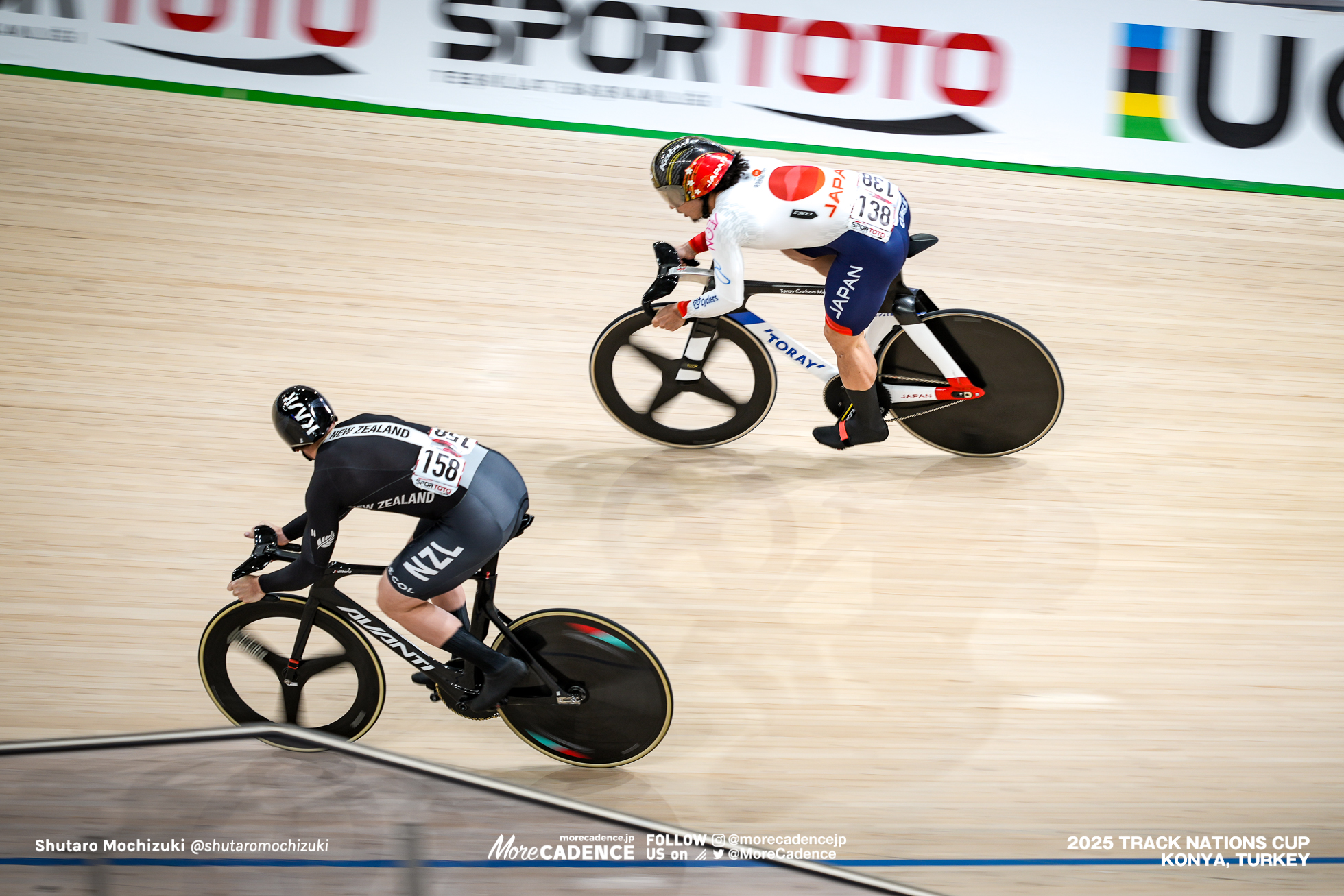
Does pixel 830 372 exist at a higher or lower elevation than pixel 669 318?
lower

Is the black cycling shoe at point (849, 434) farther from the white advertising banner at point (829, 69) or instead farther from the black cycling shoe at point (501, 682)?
the white advertising banner at point (829, 69)

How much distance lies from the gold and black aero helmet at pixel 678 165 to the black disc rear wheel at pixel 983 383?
105cm

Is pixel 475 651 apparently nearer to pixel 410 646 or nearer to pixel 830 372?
pixel 410 646

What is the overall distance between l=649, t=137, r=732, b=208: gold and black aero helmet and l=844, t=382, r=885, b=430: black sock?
103cm

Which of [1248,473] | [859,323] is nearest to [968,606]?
[859,323]

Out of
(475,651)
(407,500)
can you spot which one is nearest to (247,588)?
(407,500)

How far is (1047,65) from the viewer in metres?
6.34

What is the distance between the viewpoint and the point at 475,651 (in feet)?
9.12

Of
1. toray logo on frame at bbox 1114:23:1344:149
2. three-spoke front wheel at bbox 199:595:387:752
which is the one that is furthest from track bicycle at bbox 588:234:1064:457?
toray logo on frame at bbox 1114:23:1344:149

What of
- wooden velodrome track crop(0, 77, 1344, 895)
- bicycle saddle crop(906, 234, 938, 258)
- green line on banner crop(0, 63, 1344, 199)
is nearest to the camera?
wooden velodrome track crop(0, 77, 1344, 895)

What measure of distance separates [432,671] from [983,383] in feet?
8.14

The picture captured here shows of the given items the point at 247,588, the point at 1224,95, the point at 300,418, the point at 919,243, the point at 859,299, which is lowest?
the point at 247,588

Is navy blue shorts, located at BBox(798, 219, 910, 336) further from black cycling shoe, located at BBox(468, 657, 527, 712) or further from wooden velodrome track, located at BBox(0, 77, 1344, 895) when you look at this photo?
black cycling shoe, located at BBox(468, 657, 527, 712)

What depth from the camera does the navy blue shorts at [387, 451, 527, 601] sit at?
2652 mm
